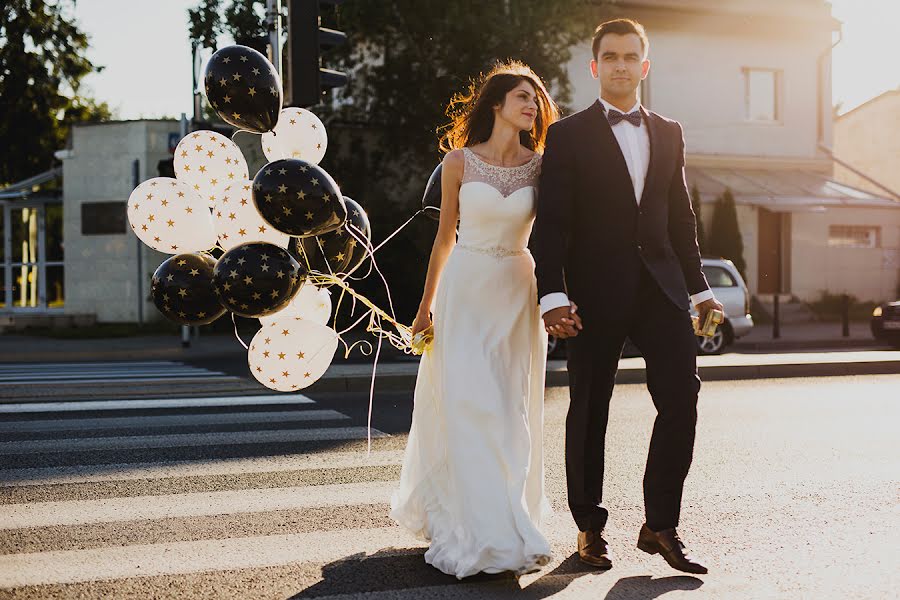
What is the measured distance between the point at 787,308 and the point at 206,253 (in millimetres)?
21371

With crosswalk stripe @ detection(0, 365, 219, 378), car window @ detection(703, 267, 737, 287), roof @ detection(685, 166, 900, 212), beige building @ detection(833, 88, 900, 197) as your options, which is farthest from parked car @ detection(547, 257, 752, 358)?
beige building @ detection(833, 88, 900, 197)

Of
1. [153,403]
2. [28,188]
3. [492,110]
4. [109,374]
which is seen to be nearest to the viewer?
[492,110]

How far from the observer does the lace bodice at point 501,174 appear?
424 cm

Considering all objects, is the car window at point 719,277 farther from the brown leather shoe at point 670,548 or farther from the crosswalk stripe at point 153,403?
the brown leather shoe at point 670,548

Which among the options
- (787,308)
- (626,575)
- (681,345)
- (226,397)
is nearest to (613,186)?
(681,345)

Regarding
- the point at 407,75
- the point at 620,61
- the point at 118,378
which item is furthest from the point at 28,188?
the point at 620,61

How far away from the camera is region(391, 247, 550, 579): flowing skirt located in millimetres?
3840

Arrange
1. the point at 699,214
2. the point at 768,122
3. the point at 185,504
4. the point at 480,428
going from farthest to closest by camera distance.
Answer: the point at 768,122, the point at 699,214, the point at 185,504, the point at 480,428

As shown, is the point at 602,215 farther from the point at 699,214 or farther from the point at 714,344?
the point at 699,214

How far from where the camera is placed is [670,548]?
400 centimetres

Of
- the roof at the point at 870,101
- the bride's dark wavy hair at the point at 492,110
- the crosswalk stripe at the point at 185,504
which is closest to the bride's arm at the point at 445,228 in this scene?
the bride's dark wavy hair at the point at 492,110

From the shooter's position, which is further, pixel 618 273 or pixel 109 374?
pixel 109 374

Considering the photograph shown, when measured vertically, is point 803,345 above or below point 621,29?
below

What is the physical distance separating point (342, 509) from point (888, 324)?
14118 mm
